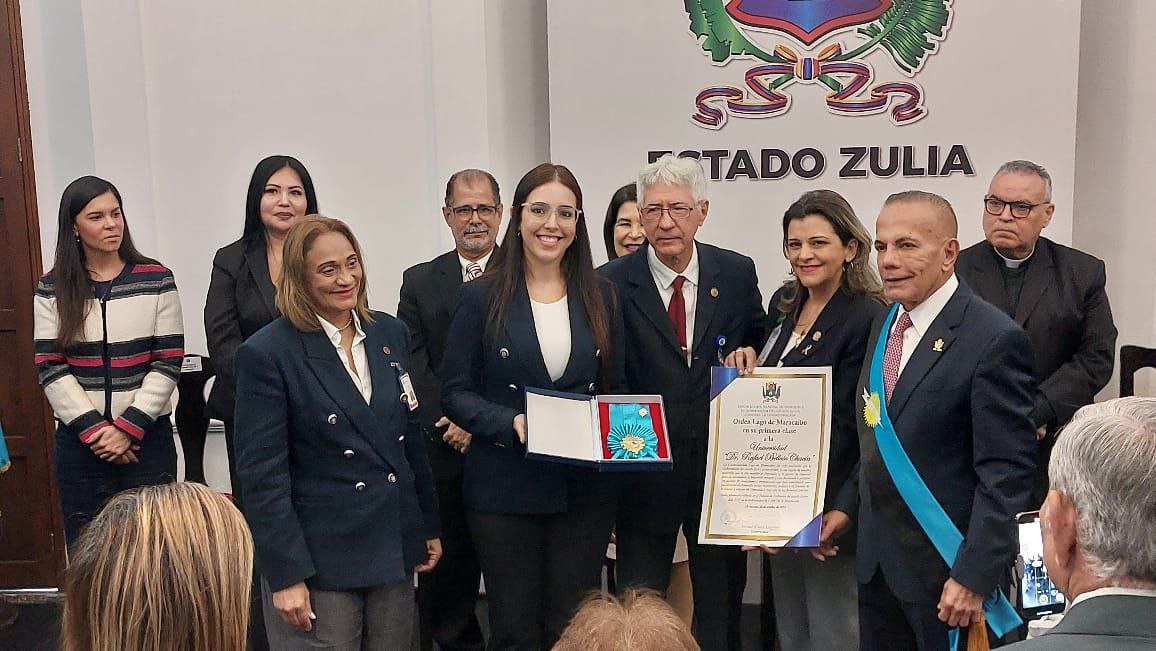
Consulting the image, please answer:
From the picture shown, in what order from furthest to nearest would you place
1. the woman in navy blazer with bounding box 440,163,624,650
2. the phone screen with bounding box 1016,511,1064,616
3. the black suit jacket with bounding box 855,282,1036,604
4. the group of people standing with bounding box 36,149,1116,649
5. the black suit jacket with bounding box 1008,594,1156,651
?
1. the woman in navy blazer with bounding box 440,163,624,650
2. the group of people standing with bounding box 36,149,1116,649
3. the black suit jacket with bounding box 855,282,1036,604
4. the phone screen with bounding box 1016,511,1064,616
5. the black suit jacket with bounding box 1008,594,1156,651

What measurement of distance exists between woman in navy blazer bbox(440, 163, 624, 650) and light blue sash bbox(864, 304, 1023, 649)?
2.61 ft

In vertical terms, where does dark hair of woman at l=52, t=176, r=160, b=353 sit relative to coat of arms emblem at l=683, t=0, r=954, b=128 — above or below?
below

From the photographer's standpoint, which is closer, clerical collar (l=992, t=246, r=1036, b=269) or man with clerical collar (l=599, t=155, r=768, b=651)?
man with clerical collar (l=599, t=155, r=768, b=651)

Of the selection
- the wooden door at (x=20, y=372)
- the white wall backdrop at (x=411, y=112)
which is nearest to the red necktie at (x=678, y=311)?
the white wall backdrop at (x=411, y=112)

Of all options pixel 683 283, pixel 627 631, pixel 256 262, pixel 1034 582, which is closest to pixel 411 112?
pixel 256 262

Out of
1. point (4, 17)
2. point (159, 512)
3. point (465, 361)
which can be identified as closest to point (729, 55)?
point (465, 361)

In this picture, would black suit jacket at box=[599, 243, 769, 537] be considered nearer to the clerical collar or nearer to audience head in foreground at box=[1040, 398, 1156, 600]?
the clerical collar

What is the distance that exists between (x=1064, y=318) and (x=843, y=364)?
1.17 m

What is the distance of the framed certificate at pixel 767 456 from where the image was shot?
268 centimetres

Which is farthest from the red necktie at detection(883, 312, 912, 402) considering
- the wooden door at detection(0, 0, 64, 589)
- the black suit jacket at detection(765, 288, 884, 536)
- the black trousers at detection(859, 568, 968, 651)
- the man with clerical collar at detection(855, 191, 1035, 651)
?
the wooden door at detection(0, 0, 64, 589)

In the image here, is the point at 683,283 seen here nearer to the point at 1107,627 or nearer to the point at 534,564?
the point at 534,564

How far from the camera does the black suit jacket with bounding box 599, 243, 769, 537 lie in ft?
9.50

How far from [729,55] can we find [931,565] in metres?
2.67

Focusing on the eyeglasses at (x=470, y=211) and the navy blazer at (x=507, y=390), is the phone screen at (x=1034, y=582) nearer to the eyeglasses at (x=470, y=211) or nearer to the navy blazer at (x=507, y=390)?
the navy blazer at (x=507, y=390)
